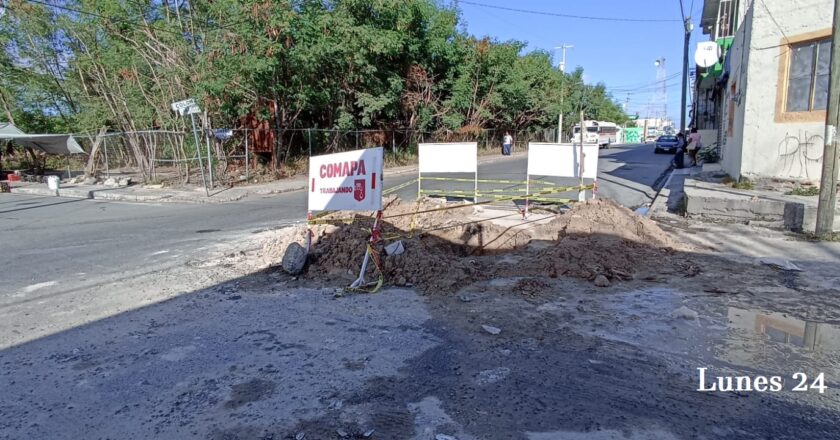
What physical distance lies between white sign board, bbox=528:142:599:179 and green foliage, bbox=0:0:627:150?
12017 millimetres

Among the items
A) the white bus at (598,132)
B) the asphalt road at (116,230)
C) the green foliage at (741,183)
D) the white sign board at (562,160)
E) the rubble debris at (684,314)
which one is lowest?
the asphalt road at (116,230)

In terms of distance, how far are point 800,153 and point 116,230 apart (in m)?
16.1

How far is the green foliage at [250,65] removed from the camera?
20.0 metres

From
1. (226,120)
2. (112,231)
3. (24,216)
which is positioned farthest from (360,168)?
(226,120)

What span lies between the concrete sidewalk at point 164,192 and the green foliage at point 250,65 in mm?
2956

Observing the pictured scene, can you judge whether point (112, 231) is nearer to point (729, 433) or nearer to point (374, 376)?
point (374, 376)

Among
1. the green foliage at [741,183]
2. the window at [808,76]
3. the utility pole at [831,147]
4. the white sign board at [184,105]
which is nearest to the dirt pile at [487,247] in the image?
the utility pole at [831,147]

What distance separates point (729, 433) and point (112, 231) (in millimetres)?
12300

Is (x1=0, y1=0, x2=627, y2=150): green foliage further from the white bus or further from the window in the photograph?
the white bus

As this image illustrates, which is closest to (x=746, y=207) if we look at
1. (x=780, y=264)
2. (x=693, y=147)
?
(x=780, y=264)

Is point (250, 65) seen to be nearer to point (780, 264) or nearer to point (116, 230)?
point (116, 230)

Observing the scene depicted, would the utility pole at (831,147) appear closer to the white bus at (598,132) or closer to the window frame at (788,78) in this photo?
the window frame at (788,78)

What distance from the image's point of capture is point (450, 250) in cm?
843

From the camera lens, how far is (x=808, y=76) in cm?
1191
